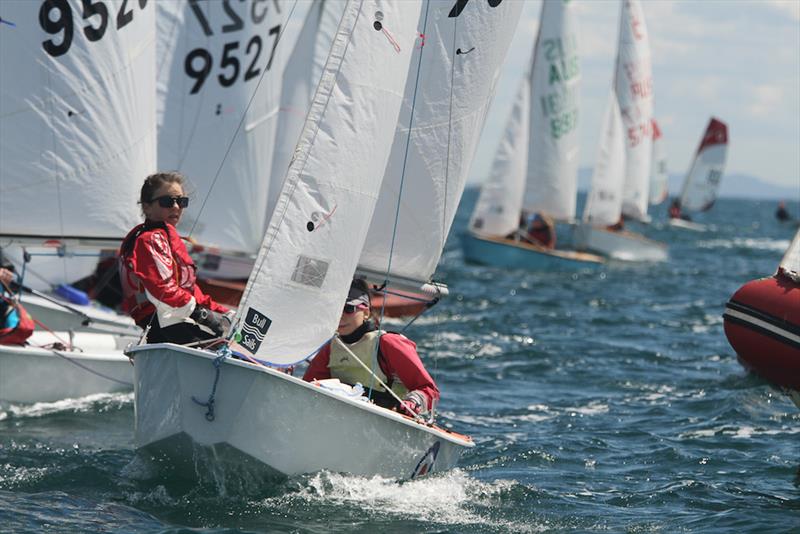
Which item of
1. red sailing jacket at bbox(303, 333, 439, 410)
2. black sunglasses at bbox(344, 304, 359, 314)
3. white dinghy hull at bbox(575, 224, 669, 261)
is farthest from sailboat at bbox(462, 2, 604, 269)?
black sunglasses at bbox(344, 304, 359, 314)

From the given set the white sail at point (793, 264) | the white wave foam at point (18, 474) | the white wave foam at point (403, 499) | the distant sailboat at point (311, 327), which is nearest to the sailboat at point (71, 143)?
the white wave foam at point (18, 474)

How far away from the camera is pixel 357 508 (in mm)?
6160

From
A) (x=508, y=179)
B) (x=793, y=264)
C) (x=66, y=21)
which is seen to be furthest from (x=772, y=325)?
(x=508, y=179)

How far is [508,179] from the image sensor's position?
2619cm

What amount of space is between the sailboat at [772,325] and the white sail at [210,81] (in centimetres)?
627

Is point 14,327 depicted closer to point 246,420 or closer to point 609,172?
point 246,420

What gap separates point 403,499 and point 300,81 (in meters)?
9.25

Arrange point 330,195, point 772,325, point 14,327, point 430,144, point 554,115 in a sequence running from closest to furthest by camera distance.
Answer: point 330,195 → point 430,144 → point 772,325 → point 14,327 → point 554,115

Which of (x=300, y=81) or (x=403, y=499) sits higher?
(x=300, y=81)

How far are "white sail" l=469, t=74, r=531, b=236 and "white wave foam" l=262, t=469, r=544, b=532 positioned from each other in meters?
19.6

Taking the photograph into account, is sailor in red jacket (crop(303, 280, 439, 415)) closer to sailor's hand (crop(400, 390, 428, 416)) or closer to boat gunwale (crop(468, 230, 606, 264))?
sailor's hand (crop(400, 390, 428, 416))

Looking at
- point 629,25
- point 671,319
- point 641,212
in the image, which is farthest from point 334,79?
point 641,212

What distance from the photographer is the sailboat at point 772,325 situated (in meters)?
8.02

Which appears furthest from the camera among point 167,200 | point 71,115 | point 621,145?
point 621,145
